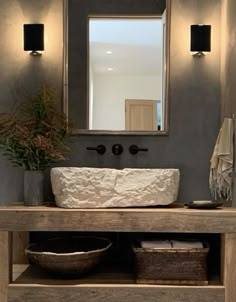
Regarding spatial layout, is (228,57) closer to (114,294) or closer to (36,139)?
(36,139)

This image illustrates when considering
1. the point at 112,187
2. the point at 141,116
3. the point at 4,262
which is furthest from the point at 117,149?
the point at 4,262

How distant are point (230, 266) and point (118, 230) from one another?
0.60 metres

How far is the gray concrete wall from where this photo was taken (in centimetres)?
276

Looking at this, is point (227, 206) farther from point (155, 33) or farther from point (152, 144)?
point (155, 33)

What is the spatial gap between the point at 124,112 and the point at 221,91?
0.61 metres

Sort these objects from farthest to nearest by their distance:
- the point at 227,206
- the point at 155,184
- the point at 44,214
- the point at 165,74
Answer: the point at 165,74 → the point at 227,206 → the point at 155,184 → the point at 44,214

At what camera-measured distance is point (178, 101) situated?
277 cm

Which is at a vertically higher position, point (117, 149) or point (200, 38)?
point (200, 38)

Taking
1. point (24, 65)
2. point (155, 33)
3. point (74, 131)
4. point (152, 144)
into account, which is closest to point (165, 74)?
point (155, 33)

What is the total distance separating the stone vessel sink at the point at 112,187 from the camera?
2357 millimetres

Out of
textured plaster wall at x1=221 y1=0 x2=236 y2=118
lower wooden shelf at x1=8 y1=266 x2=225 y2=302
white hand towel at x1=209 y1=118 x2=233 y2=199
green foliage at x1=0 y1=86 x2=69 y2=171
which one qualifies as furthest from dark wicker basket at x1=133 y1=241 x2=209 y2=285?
textured plaster wall at x1=221 y1=0 x2=236 y2=118

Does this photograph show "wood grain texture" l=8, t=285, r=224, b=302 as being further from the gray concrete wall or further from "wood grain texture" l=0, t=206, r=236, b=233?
the gray concrete wall

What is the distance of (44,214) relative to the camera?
2240 millimetres

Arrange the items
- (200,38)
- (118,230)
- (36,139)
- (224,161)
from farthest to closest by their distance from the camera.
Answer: (200,38) < (224,161) < (36,139) < (118,230)
